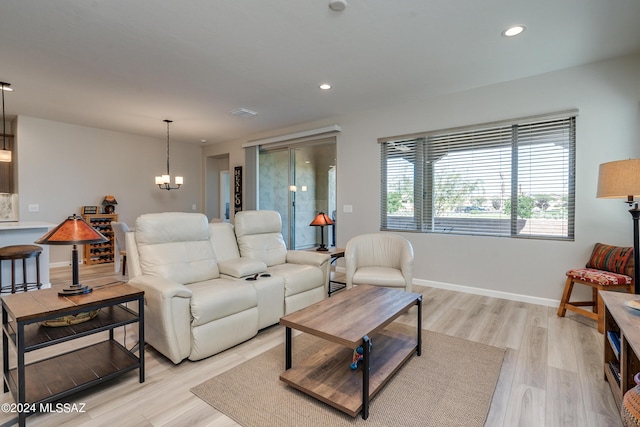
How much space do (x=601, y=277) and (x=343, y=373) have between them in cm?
255

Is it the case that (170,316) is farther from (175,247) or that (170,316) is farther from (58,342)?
(175,247)

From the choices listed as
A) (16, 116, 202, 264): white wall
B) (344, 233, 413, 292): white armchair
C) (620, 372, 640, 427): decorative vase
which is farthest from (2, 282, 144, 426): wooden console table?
(16, 116, 202, 264): white wall

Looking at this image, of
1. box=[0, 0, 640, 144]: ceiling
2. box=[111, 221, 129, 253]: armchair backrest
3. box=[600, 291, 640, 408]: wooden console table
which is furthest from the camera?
box=[111, 221, 129, 253]: armchair backrest

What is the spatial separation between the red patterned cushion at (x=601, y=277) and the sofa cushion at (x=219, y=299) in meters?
3.04

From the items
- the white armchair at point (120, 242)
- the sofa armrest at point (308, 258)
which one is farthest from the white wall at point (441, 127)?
the sofa armrest at point (308, 258)

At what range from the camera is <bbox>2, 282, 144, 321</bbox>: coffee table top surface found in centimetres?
163

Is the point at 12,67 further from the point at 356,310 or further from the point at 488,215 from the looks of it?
the point at 488,215

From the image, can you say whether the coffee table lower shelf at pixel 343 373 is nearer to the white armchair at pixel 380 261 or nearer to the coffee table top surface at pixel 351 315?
the coffee table top surface at pixel 351 315

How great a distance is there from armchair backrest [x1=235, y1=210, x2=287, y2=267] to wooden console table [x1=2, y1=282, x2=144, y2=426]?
4.64 feet

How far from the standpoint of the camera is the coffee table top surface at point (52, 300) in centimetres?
163

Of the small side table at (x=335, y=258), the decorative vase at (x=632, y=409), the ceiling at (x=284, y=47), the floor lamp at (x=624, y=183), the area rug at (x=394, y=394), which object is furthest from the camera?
the small side table at (x=335, y=258)

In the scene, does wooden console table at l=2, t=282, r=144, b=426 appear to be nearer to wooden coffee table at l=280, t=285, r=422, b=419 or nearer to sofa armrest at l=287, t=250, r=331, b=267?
wooden coffee table at l=280, t=285, r=422, b=419

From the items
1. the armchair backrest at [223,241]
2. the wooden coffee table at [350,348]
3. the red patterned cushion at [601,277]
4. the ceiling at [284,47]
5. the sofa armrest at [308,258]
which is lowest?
the wooden coffee table at [350,348]

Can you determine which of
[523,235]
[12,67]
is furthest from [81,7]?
[523,235]
